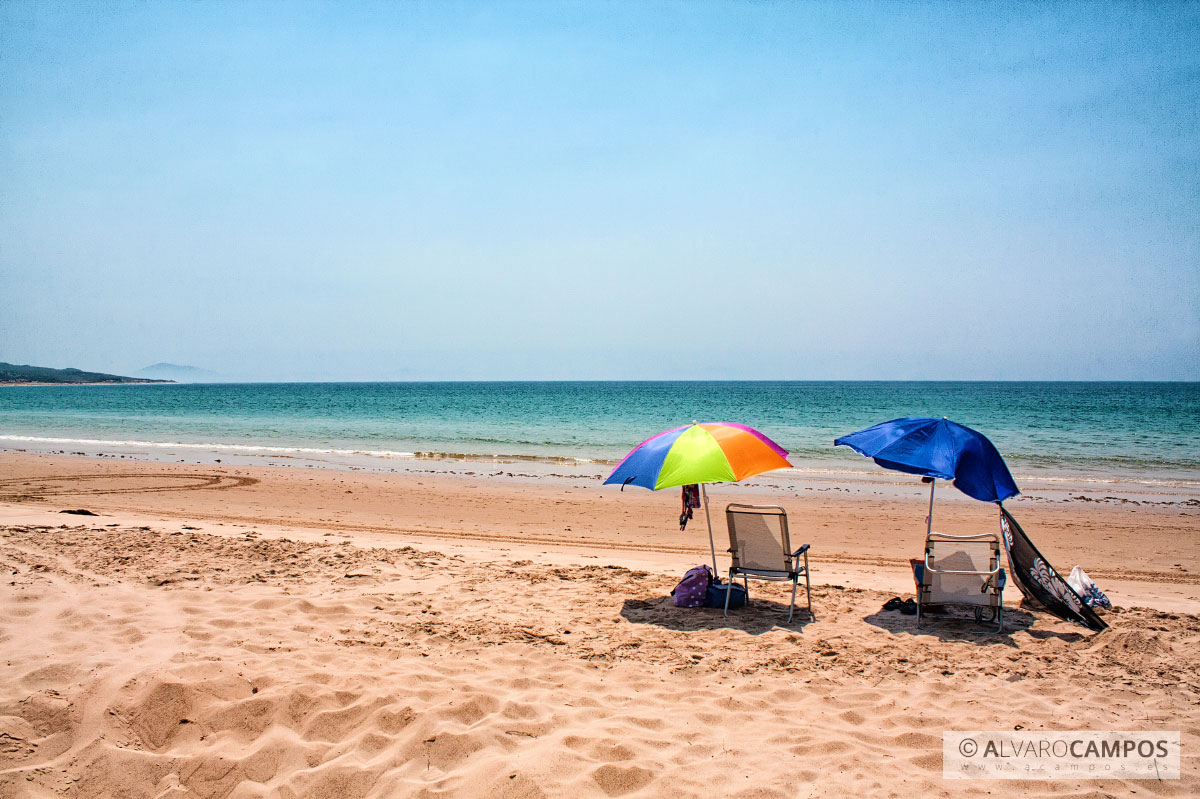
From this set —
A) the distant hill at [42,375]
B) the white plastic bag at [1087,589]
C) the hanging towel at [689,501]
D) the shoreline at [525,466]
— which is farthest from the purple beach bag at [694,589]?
the distant hill at [42,375]

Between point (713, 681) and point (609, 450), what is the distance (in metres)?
18.6

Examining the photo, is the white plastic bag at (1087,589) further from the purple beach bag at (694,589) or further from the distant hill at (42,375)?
the distant hill at (42,375)

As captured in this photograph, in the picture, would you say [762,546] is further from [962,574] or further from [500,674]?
[500,674]

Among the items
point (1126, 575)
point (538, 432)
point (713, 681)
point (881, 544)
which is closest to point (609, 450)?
point (538, 432)

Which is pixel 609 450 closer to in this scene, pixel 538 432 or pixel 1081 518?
pixel 538 432

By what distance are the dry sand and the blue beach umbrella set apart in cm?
121

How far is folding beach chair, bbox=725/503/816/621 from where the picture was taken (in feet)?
19.4

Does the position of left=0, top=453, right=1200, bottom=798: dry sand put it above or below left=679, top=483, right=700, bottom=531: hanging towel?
below

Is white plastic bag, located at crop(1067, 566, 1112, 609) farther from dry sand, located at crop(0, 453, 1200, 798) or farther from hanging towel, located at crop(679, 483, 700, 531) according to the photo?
hanging towel, located at crop(679, 483, 700, 531)

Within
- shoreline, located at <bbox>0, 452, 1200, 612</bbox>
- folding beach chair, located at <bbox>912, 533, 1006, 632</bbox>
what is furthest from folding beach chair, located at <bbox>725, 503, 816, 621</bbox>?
shoreline, located at <bbox>0, 452, 1200, 612</bbox>

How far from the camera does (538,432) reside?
30.0m

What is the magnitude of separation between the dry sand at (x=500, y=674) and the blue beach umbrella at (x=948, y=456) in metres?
1.21

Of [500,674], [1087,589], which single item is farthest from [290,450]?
[1087,589]

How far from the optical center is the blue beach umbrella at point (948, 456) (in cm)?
551
